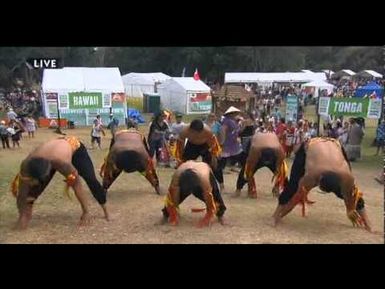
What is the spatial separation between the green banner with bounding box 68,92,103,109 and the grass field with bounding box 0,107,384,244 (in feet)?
36.7

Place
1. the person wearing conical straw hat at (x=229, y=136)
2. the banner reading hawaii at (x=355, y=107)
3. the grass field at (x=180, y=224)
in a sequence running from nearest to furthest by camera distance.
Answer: the grass field at (x=180, y=224) < the person wearing conical straw hat at (x=229, y=136) < the banner reading hawaii at (x=355, y=107)

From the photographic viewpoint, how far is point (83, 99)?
71.8ft

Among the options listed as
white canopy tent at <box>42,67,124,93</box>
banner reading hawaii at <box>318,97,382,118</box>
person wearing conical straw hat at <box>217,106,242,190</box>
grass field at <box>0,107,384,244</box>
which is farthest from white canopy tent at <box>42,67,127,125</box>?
grass field at <box>0,107,384,244</box>

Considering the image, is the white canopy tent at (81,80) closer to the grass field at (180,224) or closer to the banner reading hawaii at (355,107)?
the banner reading hawaii at (355,107)

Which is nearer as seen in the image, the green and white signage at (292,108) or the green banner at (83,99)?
the green and white signage at (292,108)

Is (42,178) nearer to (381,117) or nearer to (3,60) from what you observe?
(381,117)

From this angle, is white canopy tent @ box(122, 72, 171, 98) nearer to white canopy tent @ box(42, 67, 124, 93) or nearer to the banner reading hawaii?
white canopy tent @ box(42, 67, 124, 93)

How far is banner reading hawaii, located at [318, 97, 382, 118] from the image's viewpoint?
47.6 feet

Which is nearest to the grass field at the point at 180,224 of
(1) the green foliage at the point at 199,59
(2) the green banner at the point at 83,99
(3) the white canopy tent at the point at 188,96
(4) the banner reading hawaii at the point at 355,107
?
(4) the banner reading hawaii at the point at 355,107

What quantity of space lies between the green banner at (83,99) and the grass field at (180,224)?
11201mm

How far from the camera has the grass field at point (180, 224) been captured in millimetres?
6730

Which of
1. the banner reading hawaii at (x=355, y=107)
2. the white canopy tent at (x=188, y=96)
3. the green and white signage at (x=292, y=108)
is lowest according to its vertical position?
the white canopy tent at (x=188, y=96)

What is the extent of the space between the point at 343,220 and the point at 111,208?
12.0 feet

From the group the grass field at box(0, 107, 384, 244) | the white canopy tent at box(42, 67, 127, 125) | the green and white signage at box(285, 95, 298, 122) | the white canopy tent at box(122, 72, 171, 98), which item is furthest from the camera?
the white canopy tent at box(122, 72, 171, 98)
